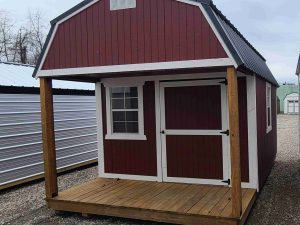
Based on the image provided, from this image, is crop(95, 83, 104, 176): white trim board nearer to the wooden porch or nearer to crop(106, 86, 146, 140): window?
crop(106, 86, 146, 140): window

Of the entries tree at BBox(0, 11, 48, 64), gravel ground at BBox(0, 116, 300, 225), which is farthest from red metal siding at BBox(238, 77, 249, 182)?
tree at BBox(0, 11, 48, 64)

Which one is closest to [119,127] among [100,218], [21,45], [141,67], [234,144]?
[100,218]

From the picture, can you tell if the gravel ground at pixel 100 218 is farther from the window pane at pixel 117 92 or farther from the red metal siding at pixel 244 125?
the window pane at pixel 117 92

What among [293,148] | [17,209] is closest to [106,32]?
[17,209]

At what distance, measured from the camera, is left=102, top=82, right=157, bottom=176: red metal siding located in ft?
24.8

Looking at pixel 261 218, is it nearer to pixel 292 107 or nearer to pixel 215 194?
pixel 215 194

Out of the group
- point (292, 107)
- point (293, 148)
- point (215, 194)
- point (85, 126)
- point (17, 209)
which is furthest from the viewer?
point (292, 107)

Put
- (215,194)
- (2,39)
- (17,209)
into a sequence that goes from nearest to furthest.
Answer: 1. (215,194)
2. (17,209)
3. (2,39)

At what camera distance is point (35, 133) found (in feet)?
30.3

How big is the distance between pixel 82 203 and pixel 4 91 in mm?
3603

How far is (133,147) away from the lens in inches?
307

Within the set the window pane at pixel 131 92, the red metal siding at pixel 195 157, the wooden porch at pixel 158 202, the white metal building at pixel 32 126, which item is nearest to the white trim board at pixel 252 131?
the wooden porch at pixel 158 202

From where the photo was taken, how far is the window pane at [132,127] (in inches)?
306

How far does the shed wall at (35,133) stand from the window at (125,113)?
230cm
